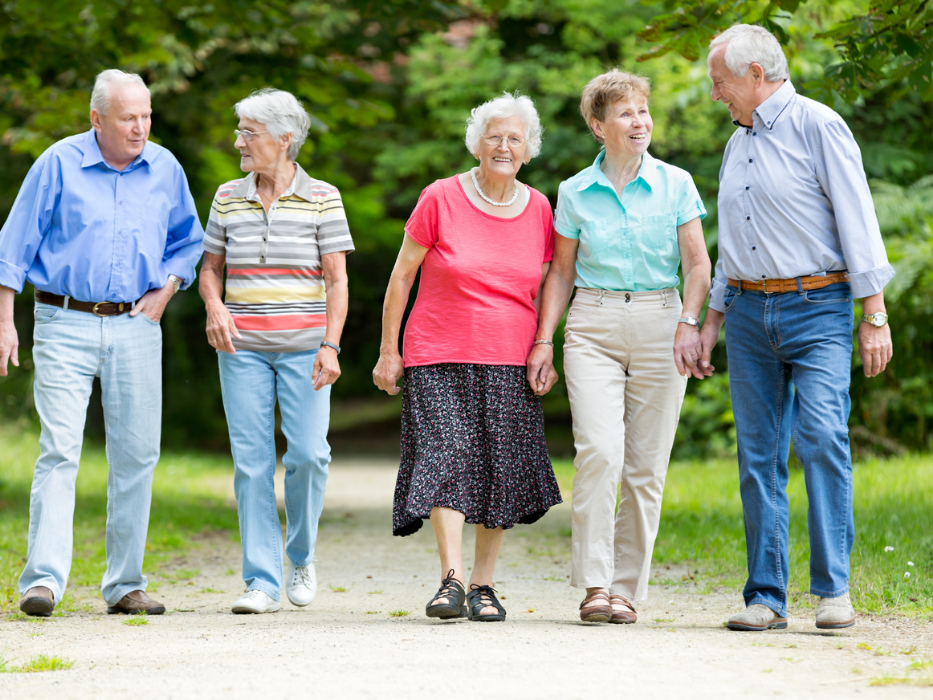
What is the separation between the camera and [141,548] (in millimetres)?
4906

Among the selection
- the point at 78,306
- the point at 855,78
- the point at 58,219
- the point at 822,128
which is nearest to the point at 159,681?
the point at 78,306

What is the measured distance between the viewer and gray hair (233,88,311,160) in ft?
15.9

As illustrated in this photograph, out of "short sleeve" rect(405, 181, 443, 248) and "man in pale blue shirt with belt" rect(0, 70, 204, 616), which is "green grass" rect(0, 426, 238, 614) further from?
"short sleeve" rect(405, 181, 443, 248)

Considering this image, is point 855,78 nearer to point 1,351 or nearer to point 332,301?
point 332,301

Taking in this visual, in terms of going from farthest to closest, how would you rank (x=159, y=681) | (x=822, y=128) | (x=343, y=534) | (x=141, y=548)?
(x=343, y=534)
(x=141, y=548)
(x=822, y=128)
(x=159, y=681)

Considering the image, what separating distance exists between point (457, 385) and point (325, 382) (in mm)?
596

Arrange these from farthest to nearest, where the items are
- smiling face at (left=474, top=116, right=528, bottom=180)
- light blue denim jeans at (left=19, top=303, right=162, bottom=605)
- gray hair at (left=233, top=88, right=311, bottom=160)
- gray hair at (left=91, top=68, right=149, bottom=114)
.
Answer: gray hair at (left=233, top=88, right=311, bottom=160), gray hair at (left=91, top=68, right=149, bottom=114), light blue denim jeans at (left=19, top=303, right=162, bottom=605), smiling face at (left=474, top=116, right=528, bottom=180)

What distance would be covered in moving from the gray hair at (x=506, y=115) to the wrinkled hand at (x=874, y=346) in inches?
57.9

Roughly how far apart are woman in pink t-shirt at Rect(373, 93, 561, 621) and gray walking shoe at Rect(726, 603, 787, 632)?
858 millimetres

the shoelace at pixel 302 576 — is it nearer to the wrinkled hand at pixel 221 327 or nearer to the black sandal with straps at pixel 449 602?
the black sandal with straps at pixel 449 602

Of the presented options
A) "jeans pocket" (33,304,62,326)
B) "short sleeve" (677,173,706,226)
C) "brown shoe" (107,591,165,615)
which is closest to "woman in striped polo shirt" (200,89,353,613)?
"brown shoe" (107,591,165,615)

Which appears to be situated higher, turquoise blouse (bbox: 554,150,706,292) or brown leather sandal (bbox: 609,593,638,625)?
turquoise blouse (bbox: 554,150,706,292)

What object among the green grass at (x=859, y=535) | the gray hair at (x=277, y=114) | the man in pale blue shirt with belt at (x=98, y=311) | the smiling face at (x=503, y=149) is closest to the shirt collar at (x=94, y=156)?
the man in pale blue shirt with belt at (x=98, y=311)

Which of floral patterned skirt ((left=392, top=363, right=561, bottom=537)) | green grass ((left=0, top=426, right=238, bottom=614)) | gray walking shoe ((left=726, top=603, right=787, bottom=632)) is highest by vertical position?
floral patterned skirt ((left=392, top=363, right=561, bottom=537))
